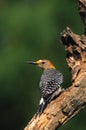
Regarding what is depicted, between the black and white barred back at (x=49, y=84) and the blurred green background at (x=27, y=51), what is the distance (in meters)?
11.0

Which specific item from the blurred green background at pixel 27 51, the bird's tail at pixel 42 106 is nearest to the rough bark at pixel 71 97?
the bird's tail at pixel 42 106

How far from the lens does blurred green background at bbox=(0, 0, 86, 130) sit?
101 ft

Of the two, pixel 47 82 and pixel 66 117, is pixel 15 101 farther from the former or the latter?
pixel 66 117

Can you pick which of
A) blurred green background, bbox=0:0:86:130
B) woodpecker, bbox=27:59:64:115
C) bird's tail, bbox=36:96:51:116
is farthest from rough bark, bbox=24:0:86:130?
blurred green background, bbox=0:0:86:130

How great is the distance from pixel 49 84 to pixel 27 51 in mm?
12364

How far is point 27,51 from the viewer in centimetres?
3066

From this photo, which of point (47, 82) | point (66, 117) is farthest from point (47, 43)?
point (66, 117)

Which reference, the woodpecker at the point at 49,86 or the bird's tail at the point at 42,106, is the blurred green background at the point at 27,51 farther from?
the bird's tail at the point at 42,106

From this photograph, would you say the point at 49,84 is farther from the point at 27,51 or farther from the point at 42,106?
the point at 27,51

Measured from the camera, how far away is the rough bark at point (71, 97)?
16422mm

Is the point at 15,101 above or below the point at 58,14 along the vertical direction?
below

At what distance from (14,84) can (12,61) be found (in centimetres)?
78

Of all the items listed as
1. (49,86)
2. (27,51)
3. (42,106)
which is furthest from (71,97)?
(27,51)

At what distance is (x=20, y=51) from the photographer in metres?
30.8
